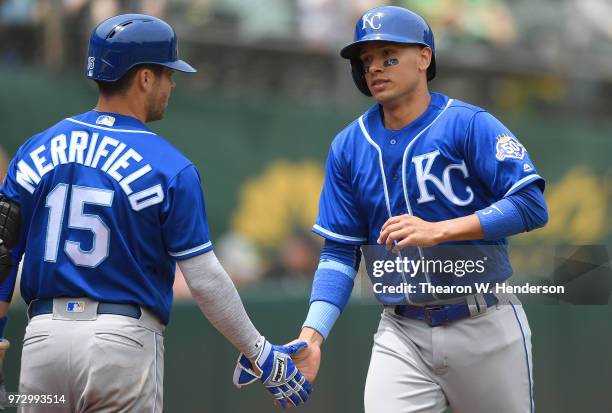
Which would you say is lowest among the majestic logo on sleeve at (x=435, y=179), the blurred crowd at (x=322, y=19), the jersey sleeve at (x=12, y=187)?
the jersey sleeve at (x=12, y=187)

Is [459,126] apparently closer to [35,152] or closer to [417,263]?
[417,263]

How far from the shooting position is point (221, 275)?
12.3ft

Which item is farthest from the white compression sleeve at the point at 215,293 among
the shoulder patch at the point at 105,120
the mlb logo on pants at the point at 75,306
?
the shoulder patch at the point at 105,120

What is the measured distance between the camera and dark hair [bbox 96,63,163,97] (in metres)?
3.76

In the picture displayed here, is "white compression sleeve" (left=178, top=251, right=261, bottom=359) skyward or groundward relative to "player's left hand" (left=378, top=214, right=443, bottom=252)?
groundward

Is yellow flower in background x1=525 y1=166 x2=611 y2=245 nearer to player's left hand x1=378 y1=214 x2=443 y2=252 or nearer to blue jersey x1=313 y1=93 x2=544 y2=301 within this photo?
blue jersey x1=313 y1=93 x2=544 y2=301

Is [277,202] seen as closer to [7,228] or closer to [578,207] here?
[578,207]

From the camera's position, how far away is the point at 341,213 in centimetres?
430

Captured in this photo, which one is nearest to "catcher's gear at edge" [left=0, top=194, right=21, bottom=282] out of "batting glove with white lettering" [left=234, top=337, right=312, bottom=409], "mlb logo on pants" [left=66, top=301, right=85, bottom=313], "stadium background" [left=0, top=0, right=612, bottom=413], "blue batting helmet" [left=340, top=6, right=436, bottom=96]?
"mlb logo on pants" [left=66, top=301, right=85, bottom=313]

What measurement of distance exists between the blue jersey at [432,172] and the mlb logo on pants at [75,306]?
116 cm

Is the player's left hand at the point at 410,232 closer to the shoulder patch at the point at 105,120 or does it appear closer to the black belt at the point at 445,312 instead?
the black belt at the point at 445,312

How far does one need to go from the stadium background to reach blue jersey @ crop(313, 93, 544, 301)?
2.56 metres

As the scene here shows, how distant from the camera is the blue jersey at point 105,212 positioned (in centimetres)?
357

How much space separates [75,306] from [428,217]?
4.61 feet
